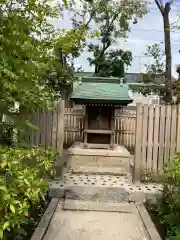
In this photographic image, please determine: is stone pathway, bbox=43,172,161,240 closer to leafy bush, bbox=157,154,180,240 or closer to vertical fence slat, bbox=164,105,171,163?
leafy bush, bbox=157,154,180,240

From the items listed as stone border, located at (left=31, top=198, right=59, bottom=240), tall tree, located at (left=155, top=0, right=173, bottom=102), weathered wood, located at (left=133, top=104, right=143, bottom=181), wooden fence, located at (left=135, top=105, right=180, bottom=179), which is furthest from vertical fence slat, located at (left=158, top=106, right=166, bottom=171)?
tall tree, located at (left=155, top=0, right=173, bottom=102)

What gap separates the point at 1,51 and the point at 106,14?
13.3 meters

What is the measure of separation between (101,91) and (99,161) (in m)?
1.89

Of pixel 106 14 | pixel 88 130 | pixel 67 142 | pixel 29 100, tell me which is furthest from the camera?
pixel 106 14

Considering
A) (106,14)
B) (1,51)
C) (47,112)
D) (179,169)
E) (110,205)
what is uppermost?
(106,14)

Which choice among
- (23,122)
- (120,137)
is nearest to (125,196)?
(23,122)

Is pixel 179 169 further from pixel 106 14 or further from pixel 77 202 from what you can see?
pixel 106 14

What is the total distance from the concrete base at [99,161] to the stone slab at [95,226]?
2553mm

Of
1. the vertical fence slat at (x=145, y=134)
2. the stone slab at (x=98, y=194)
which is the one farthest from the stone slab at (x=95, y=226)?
the vertical fence slat at (x=145, y=134)

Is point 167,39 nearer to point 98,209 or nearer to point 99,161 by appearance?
point 99,161

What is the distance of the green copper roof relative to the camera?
8.32 m

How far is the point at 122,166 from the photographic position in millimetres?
8078

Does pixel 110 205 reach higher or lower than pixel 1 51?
lower

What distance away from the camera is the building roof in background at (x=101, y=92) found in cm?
828
